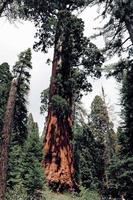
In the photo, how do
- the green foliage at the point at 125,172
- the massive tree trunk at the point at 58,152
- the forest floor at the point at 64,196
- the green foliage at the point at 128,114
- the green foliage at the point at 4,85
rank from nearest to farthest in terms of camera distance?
the forest floor at the point at 64,196 < the massive tree trunk at the point at 58,152 < the green foliage at the point at 125,172 < the green foliage at the point at 128,114 < the green foliage at the point at 4,85

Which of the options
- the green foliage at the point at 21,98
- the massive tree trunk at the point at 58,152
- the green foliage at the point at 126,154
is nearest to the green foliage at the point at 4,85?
the green foliage at the point at 21,98

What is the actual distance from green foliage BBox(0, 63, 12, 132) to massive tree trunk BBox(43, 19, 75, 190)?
1593 cm

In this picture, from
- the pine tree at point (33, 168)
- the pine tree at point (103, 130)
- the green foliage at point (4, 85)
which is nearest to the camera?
the pine tree at point (33, 168)

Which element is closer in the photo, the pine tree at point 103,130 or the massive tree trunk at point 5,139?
the massive tree trunk at point 5,139

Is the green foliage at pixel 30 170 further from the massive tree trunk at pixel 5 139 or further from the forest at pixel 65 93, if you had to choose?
the massive tree trunk at pixel 5 139

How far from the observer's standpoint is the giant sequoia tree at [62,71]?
2003 centimetres

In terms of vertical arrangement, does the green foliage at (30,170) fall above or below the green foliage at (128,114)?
below

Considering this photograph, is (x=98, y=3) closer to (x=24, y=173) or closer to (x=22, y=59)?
(x=24, y=173)

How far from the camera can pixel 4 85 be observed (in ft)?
130

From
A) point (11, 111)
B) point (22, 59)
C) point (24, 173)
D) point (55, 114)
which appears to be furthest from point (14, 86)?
point (22, 59)

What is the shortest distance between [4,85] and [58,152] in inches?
816

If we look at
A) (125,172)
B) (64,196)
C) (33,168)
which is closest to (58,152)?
(64,196)

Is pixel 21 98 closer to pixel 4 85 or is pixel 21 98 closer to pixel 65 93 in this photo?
pixel 4 85

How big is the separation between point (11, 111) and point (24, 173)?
43.2 ft
